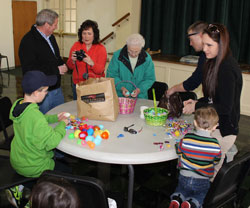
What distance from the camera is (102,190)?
4.46ft

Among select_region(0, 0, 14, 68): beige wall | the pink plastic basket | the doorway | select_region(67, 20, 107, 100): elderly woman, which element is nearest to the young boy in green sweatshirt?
the pink plastic basket

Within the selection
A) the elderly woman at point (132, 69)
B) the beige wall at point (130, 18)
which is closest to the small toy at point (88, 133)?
the elderly woman at point (132, 69)

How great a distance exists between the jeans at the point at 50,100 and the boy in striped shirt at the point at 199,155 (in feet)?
5.19

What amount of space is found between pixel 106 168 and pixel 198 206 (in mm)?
1275

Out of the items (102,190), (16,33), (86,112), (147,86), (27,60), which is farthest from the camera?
(16,33)

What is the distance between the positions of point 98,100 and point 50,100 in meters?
0.97

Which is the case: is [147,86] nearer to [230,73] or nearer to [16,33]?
[230,73]

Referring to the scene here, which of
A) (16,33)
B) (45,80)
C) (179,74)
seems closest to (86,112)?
(45,80)

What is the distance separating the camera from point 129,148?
6.04 feet

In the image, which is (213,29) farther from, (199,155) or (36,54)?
(36,54)

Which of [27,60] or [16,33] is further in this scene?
[16,33]

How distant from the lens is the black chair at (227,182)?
1.56 m

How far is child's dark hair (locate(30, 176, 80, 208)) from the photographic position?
1116 millimetres

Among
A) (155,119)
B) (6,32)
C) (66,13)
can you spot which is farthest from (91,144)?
(66,13)
